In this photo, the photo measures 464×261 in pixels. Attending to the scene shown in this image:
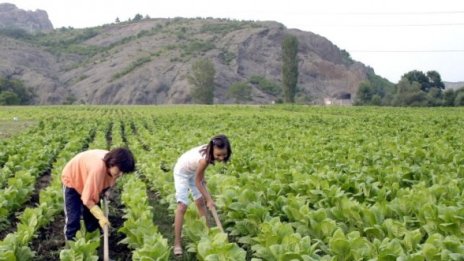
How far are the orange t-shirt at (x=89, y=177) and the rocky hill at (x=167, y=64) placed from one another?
256ft

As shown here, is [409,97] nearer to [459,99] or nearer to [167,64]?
[459,99]

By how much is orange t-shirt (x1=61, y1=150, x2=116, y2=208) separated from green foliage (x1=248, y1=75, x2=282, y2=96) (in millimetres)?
92421

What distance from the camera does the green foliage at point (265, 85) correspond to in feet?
322

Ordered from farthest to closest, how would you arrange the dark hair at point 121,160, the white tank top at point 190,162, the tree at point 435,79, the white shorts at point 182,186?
1. the tree at point 435,79
2. the white shorts at point 182,186
3. the white tank top at point 190,162
4. the dark hair at point 121,160

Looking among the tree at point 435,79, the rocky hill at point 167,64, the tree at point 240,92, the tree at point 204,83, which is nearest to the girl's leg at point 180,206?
the tree at point 204,83

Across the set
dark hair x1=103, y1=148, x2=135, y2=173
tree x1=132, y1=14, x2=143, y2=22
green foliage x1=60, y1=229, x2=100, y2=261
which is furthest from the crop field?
tree x1=132, y1=14, x2=143, y2=22

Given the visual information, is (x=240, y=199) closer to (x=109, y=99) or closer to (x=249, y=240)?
(x=249, y=240)

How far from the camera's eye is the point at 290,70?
219 ft

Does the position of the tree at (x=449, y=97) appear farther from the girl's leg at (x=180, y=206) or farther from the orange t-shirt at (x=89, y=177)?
the orange t-shirt at (x=89, y=177)

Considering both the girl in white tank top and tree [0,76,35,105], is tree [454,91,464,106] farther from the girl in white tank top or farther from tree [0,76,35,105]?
the girl in white tank top

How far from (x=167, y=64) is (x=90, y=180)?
103m

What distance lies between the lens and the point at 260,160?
438 inches

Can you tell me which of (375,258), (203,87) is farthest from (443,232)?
(203,87)

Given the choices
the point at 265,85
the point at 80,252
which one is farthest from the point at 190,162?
the point at 265,85
